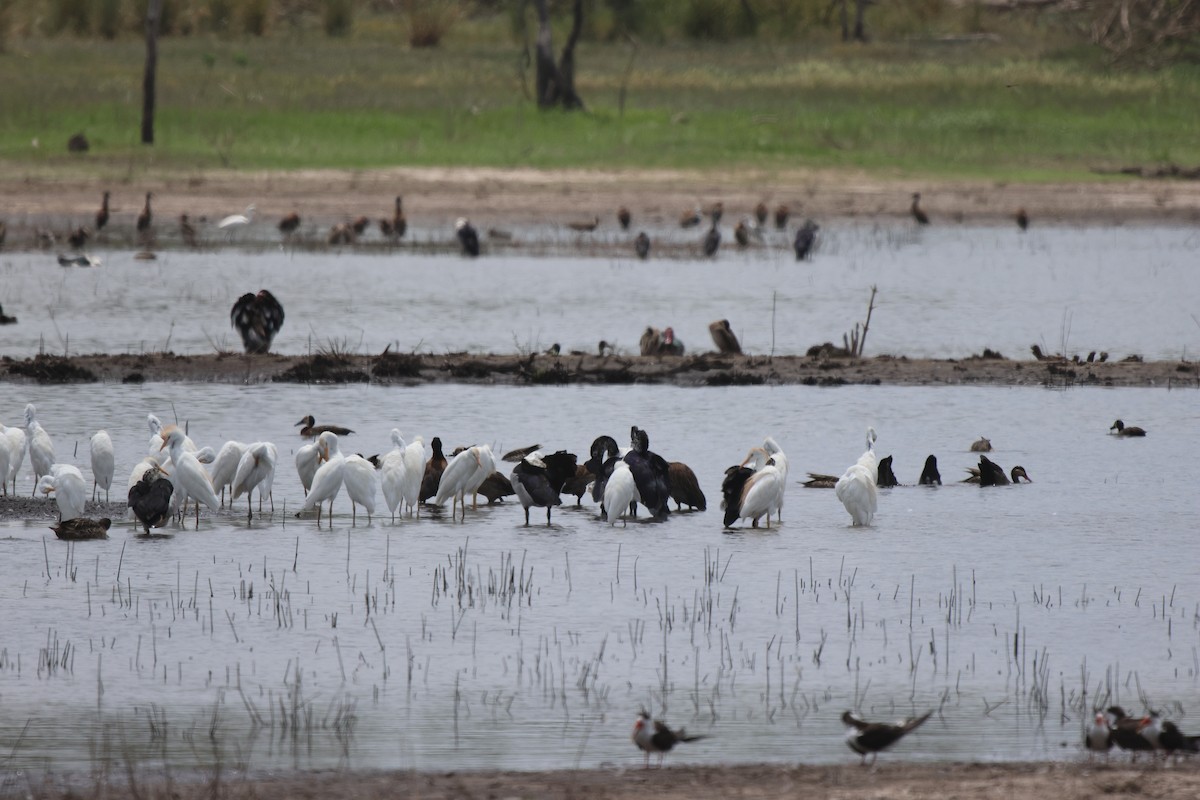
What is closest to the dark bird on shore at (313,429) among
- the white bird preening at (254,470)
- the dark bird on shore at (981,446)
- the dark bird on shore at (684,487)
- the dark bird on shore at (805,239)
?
the white bird preening at (254,470)

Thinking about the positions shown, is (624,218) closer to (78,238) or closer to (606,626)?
(78,238)

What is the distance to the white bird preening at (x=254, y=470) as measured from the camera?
37.6ft

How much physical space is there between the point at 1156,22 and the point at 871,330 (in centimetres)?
3197

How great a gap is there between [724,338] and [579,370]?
1.72 meters

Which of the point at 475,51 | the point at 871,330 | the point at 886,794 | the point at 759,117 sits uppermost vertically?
the point at 475,51

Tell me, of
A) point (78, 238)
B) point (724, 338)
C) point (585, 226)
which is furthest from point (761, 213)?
point (724, 338)

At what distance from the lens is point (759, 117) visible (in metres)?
38.8

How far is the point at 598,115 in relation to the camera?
128 feet

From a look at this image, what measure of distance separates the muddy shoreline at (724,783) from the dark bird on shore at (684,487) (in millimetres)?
5104

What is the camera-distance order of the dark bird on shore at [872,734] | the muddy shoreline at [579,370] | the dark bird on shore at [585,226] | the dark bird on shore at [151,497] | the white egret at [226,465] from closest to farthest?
the dark bird on shore at [872,734] < the dark bird on shore at [151,497] < the white egret at [226,465] < the muddy shoreline at [579,370] < the dark bird on shore at [585,226]

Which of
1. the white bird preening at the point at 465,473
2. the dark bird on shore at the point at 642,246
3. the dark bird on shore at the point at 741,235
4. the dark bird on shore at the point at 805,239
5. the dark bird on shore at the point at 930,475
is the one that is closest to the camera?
the white bird preening at the point at 465,473

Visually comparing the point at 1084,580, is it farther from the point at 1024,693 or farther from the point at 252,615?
the point at 252,615

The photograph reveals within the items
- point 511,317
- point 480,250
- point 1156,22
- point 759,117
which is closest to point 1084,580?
point 511,317

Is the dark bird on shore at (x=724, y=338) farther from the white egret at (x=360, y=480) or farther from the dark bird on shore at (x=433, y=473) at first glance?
the white egret at (x=360, y=480)
